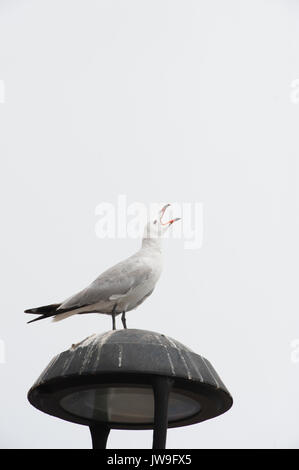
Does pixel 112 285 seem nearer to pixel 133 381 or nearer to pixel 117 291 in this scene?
pixel 117 291

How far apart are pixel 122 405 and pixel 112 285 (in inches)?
63.7

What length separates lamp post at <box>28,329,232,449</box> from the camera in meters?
7.15

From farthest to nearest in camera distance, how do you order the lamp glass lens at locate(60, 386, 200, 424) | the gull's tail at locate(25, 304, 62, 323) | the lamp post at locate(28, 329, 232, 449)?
the gull's tail at locate(25, 304, 62, 323) → the lamp glass lens at locate(60, 386, 200, 424) → the lamp post at locate(28, 329, 232, 449)

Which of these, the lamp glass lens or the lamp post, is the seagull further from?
the lamp post

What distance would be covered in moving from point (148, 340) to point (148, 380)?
433 millimetres

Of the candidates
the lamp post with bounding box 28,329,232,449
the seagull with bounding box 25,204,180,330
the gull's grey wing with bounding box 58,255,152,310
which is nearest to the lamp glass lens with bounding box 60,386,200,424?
the lamp post with bounding box 28,329,232,449

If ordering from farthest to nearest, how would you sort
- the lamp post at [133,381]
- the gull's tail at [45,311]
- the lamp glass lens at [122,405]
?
A: the gull's tail at [45,311]
the lamp glass lens at [122,405]
the lamp post at [133,381]

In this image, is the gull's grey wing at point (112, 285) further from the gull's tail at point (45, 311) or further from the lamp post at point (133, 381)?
the lamp post at point (133, 381)

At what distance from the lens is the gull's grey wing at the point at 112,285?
9.12m

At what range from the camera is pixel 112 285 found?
9172 millimetres

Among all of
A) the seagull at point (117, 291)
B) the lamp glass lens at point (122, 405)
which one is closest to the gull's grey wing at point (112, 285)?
the seagull at point (117, 291)

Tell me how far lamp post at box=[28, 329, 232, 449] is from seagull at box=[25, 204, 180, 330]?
52.1 inches

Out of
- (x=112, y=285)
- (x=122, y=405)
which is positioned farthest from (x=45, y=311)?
(x=122, y=405)
